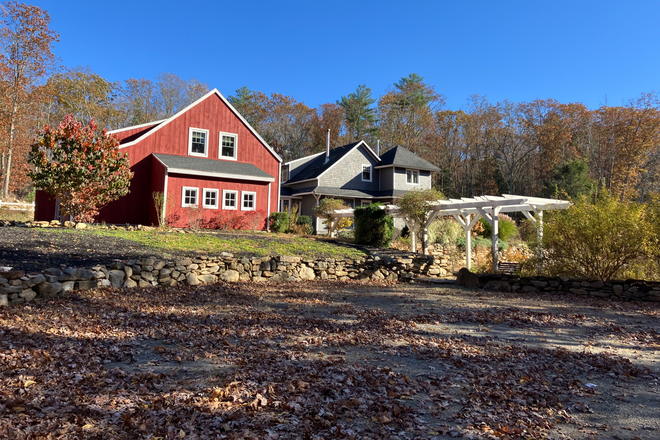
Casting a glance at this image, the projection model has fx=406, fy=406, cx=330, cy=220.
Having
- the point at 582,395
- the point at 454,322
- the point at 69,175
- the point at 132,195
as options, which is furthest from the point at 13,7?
the point at 582,395

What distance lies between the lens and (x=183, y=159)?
58.8 feet

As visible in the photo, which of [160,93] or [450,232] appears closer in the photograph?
[450,232]

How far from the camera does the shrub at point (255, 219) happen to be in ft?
61.0

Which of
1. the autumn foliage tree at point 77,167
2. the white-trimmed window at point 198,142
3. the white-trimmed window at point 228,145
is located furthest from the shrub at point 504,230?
the autumn foliage tree at point 77,167

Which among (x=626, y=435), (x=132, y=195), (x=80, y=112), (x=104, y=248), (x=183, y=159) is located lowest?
(x=626, y=435)

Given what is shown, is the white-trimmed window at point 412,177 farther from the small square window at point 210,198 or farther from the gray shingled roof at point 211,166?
the small square window at point 210,198

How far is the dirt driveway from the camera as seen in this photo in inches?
113

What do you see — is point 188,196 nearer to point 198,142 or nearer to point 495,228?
point 198,142

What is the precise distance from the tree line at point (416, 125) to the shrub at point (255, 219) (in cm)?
1809

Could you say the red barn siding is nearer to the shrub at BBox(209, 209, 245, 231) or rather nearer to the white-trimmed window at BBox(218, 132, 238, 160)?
the shrub at BBox(209, 209, 245, 231)

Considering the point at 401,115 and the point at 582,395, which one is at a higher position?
the point at 401,115

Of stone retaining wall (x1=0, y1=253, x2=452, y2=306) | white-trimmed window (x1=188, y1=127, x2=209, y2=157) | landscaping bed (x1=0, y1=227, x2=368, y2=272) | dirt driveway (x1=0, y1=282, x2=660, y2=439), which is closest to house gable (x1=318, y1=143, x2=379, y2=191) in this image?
white-trimmed window (x1=188, y1=127, x2=209, y2=157)

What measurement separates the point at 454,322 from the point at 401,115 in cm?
→ 3430

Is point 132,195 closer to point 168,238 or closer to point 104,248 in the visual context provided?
point 168,238
